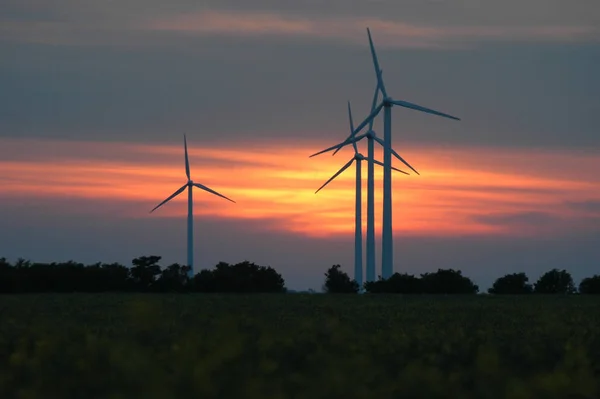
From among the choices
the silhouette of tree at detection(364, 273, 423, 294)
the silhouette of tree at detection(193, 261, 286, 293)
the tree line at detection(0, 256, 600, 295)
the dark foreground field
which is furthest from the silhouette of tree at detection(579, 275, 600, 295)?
the dark foreground field

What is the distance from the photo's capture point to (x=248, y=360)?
25812mm

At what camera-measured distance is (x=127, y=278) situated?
114m

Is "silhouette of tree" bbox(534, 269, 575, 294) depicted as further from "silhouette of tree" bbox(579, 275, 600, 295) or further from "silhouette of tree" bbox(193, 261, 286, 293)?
"silhouette of tree" bbox(193, 261, 286, 293)

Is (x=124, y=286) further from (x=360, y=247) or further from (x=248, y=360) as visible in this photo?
(x=248, y=360)

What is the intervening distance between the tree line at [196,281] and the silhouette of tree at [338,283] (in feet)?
0.92

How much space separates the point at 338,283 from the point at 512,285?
669 inches

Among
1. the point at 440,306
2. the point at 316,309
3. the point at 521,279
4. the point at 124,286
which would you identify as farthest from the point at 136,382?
the point at 521,279

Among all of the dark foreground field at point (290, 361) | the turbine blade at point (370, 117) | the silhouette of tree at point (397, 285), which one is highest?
the turbine blade at point (370, 117)

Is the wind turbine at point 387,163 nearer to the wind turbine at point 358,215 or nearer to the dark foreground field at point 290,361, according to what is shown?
the wind turbine at point 358,215

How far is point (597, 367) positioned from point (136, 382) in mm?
12949

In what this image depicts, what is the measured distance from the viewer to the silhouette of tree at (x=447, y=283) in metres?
112

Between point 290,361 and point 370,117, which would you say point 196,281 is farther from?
point 290,361

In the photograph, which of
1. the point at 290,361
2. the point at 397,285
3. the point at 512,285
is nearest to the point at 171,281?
the point at 397,285

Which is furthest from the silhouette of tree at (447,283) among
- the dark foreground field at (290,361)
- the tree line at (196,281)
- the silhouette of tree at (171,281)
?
the dark foreground field at (290,361)
